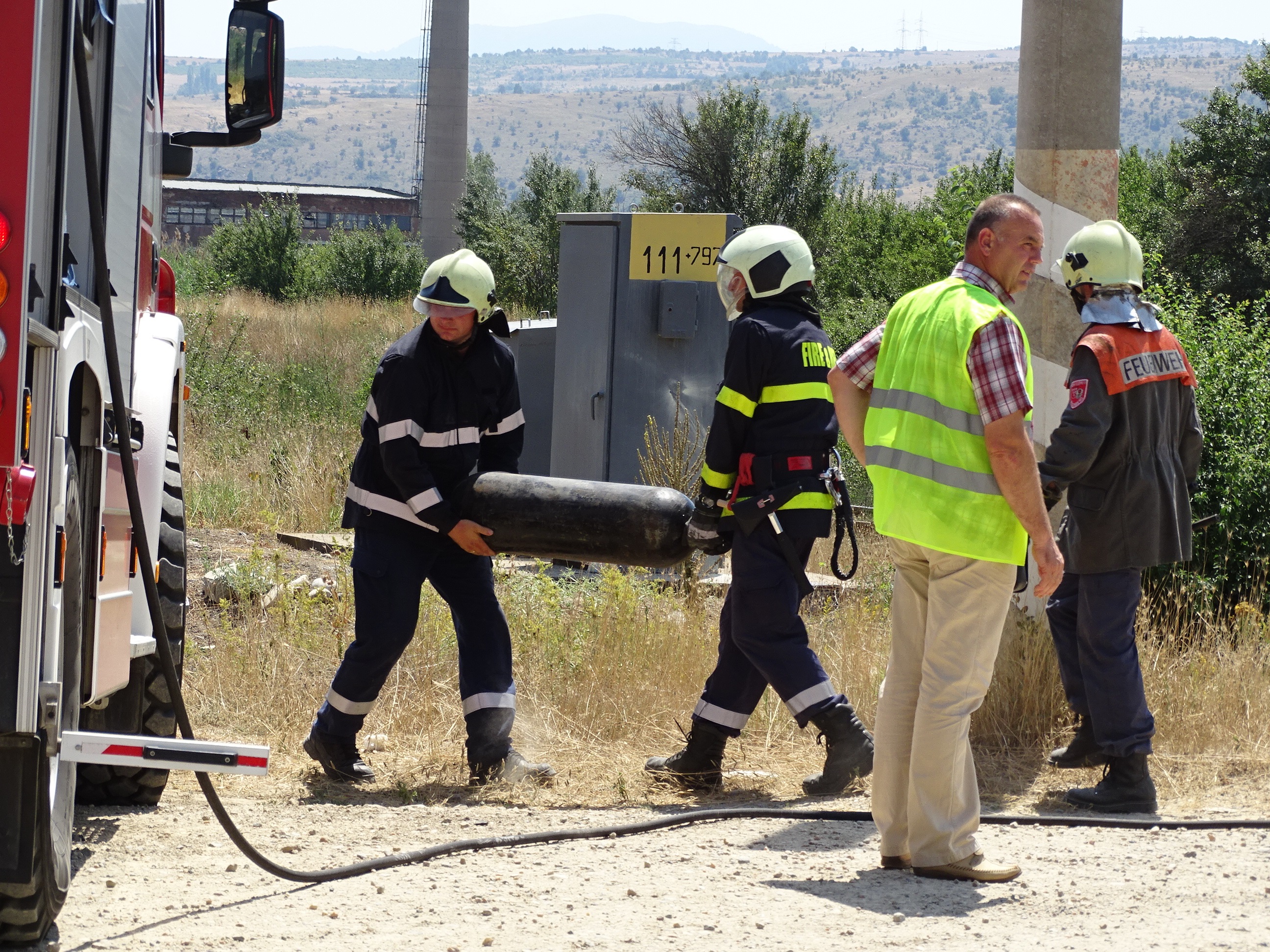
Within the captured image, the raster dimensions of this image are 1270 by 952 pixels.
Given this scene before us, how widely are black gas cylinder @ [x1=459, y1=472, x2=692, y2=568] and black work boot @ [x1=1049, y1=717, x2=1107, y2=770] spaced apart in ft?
5.46

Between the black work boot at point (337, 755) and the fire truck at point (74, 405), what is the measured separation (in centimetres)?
76

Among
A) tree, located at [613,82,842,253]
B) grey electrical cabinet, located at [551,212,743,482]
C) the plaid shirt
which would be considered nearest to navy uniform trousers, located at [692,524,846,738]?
the plaid shirt

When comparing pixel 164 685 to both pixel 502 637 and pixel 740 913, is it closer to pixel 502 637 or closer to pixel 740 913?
pixel 502 637

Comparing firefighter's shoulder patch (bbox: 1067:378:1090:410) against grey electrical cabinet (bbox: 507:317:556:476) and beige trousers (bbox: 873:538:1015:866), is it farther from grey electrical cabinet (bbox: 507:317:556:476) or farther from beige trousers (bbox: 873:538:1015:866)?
grey electrical cabinet (bbox: 507:317:556:476)

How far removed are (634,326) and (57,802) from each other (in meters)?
6.34

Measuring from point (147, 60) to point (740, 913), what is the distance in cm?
307

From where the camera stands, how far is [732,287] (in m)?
5.00

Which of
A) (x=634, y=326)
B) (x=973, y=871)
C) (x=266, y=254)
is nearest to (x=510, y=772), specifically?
(x=973, y=871)

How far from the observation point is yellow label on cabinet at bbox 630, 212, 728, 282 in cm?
902

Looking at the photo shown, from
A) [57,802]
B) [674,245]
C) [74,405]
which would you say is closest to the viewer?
[57,802]

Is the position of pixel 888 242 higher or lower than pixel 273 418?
higher

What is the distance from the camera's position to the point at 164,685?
4.64 m

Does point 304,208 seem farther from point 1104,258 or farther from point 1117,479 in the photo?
point 1117,479

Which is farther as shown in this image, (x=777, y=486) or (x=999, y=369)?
(x=777, y=486)
